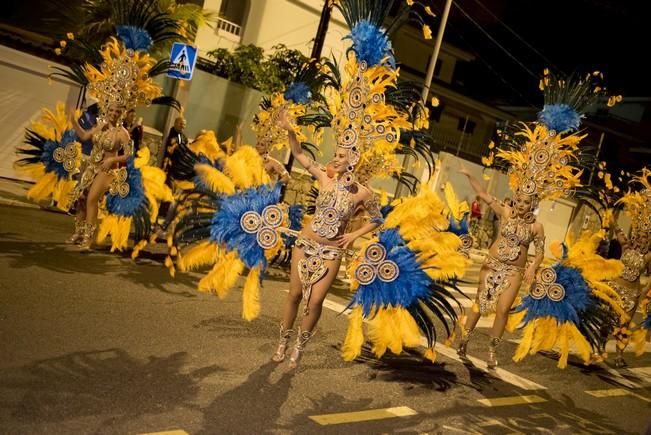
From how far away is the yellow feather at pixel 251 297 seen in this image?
19.3ft

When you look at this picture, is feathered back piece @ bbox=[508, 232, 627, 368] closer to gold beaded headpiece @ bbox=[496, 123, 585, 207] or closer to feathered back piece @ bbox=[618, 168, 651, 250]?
gold beaded headpiece @ bbox=[496, 123, 585, 207]

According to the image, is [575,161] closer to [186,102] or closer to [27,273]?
[27,273]

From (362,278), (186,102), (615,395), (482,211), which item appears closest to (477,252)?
(482,211)

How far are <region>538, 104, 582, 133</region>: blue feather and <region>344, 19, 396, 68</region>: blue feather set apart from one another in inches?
112

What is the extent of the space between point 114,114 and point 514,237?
4958 millimetres

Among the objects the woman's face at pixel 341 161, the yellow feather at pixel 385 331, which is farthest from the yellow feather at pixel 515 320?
the woman's face at pixel 341 161

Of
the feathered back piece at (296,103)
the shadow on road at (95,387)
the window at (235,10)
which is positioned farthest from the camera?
the window at (235,10)

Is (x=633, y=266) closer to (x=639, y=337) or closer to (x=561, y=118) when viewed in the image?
(x=639, y=337)

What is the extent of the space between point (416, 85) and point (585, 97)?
1.97 m

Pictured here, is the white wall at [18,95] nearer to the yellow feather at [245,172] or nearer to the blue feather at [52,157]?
the blue feather at [52,157]

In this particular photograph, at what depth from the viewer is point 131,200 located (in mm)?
8227

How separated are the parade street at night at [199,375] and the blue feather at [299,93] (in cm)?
258

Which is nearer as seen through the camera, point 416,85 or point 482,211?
point 416,85

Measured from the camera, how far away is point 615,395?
27.1 feet
